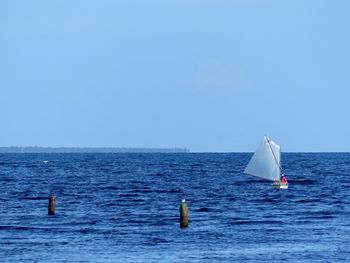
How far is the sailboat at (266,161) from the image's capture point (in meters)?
107

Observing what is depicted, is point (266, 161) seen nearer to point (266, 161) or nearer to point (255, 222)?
point (266, 161)

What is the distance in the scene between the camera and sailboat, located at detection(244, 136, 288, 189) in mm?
107438

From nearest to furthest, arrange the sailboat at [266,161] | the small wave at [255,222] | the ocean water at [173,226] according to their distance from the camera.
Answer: the ocean water at [173,226] < the small wave at [255,222] < the sailboat at [266,161]

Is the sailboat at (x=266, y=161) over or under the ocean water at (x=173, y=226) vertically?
over

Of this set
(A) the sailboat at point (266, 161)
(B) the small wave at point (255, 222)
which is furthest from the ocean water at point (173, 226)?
(A) the sailboat at point (266, 161)

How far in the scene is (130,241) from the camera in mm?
45531

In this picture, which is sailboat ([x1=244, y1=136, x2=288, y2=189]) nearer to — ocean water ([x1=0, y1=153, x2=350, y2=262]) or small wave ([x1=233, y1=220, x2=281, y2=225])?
ocean water ([x1=0, y1=153, x2=350, y2=262])

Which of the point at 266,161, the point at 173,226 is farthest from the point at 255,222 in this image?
the point at 266,161

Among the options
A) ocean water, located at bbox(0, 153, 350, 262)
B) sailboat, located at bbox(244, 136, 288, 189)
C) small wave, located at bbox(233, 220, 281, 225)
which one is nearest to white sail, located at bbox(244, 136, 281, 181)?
sailboat, located at bbox(244, 136, 288, 189)

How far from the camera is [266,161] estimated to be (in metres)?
110

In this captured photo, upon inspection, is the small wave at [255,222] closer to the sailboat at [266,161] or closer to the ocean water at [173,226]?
the ocean water at [173,226]

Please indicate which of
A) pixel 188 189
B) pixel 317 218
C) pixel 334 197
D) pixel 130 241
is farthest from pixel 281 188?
pixel 130 241

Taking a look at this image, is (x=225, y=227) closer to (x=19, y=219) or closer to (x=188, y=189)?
(x=19, y=219)

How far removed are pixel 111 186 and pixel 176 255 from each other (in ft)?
180
